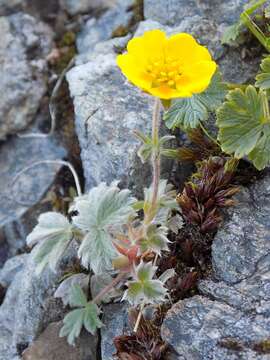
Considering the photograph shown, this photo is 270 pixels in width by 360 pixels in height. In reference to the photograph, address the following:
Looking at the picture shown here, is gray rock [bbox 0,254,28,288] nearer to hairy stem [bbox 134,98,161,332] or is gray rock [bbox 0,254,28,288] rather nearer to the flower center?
hairy stem [bbox 134,98,161,332]

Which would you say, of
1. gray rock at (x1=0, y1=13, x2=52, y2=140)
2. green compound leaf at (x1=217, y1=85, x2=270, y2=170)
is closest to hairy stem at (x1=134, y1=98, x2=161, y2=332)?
green compound leaf at (x1=217, y1=85, x2=270, y2=170)

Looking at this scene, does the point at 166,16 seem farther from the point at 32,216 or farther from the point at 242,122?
the point at 32,216

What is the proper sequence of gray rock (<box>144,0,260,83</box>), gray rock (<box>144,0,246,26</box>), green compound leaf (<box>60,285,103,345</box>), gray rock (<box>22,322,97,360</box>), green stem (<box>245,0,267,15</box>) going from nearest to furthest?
green compound leaf (<box>60,285,103,345</box>) → gray rock (<box>22,322,97,360</box>) → green stem (<box>245,0,267,15</box>) → gray rock (<box>144,0,260,83</box>) → gray rock (<box>144,0,246,26</box>)

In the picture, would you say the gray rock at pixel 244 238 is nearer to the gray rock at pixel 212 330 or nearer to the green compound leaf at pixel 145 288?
the gray rock at pixel 212 330

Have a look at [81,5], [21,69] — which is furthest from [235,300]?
[81,5]

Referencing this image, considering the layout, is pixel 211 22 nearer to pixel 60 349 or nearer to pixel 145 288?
pixel 145 288

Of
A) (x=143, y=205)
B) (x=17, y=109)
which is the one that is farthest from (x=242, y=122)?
(x=17, y=109)
